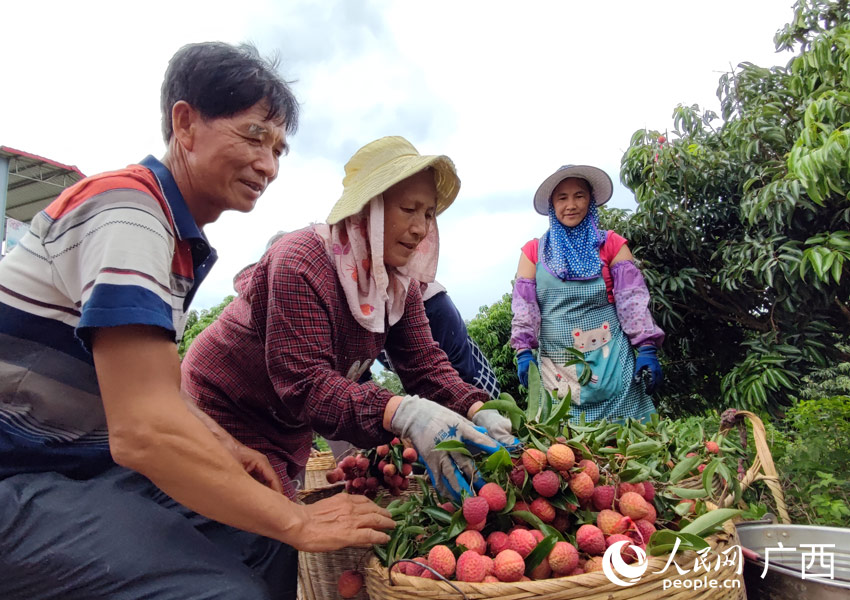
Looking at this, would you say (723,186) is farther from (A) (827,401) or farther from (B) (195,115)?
(B) (195,115)

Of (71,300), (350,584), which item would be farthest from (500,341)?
(71,300)

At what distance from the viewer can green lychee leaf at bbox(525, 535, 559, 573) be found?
1025 millimetres

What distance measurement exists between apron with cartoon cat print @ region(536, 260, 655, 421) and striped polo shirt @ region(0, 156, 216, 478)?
2170 mm

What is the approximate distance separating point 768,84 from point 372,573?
383 cm

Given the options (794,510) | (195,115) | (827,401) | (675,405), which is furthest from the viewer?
(675,405)

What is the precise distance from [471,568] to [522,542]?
0.39ft

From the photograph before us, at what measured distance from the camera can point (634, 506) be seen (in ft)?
3.74

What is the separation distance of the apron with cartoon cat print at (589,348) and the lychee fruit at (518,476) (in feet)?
5.64

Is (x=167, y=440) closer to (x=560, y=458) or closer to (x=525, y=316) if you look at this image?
(x=560, y=458)

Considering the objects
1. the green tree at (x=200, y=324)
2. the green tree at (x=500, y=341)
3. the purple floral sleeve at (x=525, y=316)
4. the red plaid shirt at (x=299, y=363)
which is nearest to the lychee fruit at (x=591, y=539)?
the red plaid shirt at (x=299, y=363)

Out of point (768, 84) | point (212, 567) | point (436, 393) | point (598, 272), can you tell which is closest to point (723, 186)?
point (768, 84)

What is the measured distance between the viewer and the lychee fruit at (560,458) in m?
1.16

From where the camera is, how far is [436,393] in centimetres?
176

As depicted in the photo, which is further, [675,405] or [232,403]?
[675,405]
